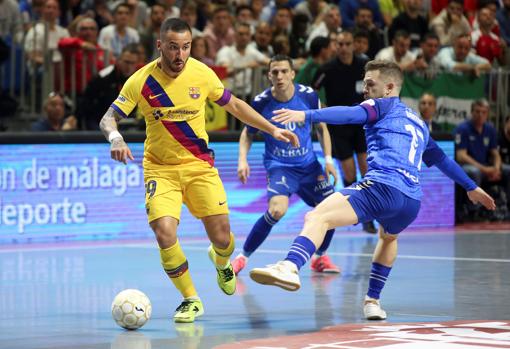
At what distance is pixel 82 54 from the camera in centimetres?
1678

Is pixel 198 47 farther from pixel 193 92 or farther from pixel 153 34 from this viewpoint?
pixel 193 92

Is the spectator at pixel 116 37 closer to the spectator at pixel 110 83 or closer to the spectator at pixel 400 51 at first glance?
the spectator at pixel 110 83

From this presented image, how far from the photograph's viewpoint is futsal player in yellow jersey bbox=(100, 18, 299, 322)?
8.77 metres

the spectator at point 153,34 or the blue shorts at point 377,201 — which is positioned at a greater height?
the spectator at point 153,34

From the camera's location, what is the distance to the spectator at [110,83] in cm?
1612

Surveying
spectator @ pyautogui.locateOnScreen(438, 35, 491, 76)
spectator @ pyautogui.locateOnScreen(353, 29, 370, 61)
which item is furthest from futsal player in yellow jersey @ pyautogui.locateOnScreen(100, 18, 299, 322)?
spectator @ pyautogui.locateOnScreen(438, 35, 491, 76)

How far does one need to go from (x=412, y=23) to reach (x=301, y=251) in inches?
520

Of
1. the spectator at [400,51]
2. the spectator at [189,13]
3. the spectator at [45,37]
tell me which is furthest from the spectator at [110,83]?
the spectator at [400,51]

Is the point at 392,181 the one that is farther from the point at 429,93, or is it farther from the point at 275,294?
the point at 429,93

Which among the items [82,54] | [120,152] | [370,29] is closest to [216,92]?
[120,152]

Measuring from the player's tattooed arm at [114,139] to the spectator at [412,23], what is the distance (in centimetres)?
1178

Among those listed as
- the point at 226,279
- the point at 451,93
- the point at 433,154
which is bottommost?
the point at 226,279

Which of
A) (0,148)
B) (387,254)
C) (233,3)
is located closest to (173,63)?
(387,254)

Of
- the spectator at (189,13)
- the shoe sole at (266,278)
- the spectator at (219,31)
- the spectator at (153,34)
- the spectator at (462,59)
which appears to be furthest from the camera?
the spectator at (462,59)
